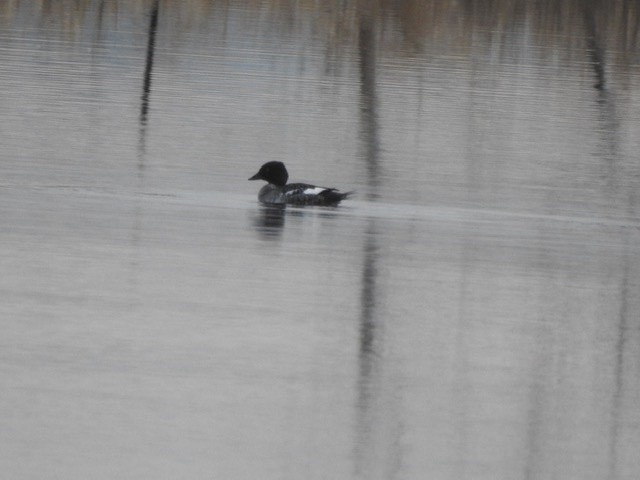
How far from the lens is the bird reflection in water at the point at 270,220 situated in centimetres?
1356

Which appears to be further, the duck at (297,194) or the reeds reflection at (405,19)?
the reeds reflection at (405,19)

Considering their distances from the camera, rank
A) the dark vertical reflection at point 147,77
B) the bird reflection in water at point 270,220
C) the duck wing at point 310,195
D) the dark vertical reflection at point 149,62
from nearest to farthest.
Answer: the bird reflection in water at point 270,220 < the duck wing at point 310,195 < the dark vertical reflection at point 147,77 < the dark vertical reflection at point 149,62

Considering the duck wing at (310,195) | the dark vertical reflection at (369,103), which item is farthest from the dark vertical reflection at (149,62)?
the duck wing at (310,195)

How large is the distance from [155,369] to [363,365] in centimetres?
94

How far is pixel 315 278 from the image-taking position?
11398 mm

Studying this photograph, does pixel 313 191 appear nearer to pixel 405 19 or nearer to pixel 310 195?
pixel 310 195

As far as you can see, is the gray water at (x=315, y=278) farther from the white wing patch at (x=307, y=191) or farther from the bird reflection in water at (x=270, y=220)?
the white wing patch at (x=307, y=191)

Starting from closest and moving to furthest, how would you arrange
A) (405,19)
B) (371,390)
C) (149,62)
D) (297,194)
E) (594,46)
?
(371,390)
(297,194)
(149,62)
(594,46)
(405,19)

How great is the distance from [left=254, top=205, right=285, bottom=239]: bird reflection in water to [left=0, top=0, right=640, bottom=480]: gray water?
0.13 ft

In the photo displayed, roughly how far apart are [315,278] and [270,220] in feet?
9.92

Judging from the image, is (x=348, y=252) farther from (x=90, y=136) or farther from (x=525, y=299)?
(x=90, y=136)

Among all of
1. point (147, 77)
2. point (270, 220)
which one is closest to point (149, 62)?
point (147, 77)

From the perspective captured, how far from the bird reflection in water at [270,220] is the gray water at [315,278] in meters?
0.04

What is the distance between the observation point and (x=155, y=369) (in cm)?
847
